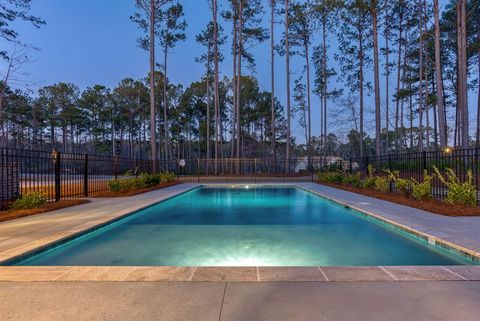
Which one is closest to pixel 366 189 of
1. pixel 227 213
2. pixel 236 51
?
pixel 227 213

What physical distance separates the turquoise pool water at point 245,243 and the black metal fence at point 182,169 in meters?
2.74

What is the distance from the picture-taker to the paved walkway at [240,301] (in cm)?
204

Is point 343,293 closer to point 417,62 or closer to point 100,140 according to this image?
point 417,62

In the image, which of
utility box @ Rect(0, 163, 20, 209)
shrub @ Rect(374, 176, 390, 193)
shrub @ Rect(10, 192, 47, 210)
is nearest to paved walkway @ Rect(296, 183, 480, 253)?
shrub @ Rect(374, 176, 390, 193)

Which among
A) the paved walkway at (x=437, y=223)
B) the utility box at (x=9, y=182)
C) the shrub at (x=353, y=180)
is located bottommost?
the paved walkway at (x=437, y=223)

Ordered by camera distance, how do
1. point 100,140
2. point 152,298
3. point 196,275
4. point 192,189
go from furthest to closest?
point 100,140
point 192,189
point 196,275
point 152,298

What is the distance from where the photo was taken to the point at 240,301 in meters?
2.26

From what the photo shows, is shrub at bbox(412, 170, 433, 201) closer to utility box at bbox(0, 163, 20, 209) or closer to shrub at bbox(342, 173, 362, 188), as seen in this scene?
shrub at bbox(342, 173, 362, 188)

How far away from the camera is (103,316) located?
204 centimetres

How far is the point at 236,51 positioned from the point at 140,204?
16438mm

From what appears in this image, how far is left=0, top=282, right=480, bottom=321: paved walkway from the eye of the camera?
2.04m

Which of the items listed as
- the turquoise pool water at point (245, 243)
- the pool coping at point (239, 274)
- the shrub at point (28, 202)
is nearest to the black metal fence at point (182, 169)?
the shrub at point (28, 202)

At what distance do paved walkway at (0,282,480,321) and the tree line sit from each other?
1124cm

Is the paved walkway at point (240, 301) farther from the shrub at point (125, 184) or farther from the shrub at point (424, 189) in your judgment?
the shrub at point (125, 184)
